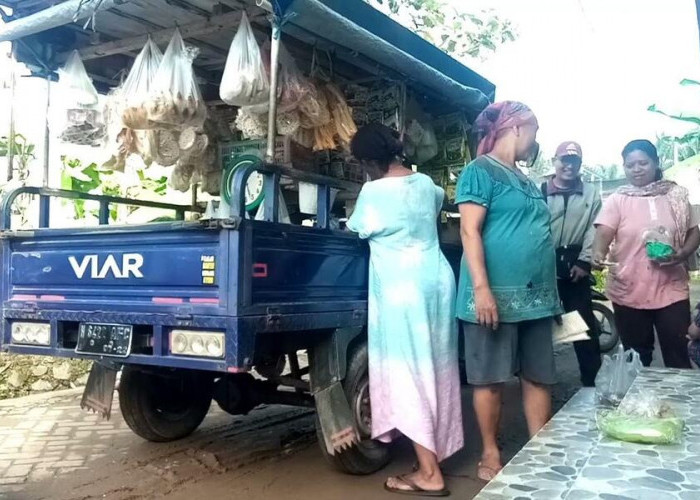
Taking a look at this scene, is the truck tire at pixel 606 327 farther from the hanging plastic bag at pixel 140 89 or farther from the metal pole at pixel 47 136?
the metal pole at pixel 47 136

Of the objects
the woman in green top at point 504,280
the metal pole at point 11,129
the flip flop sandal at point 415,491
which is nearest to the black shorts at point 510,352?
the woman in green top at point 504,280

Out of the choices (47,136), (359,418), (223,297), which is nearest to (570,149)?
(359,418)

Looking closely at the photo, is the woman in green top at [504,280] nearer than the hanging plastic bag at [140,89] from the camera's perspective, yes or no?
Yes

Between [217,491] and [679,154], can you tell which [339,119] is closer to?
[217,491]

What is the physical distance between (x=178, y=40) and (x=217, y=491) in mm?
→ 2477

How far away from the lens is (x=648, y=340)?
3986 millimetres

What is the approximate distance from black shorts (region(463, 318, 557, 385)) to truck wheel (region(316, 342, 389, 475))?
55 centimetres

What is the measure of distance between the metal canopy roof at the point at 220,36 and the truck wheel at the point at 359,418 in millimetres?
1704

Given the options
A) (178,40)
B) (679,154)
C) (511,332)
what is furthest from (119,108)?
(679,154)

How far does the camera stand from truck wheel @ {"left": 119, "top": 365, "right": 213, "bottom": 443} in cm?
398

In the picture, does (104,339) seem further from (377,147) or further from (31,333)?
(377,147)

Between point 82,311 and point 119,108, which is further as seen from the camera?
point 119,108

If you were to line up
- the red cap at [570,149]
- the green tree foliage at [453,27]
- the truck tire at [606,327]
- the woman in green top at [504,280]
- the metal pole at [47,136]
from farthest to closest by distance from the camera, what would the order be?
the green tree foliage at [453,27] < the truck tire at [606,327] < the red cap at [570,149] < the metal pole at [47,136] < the woman in green top at [504,280]

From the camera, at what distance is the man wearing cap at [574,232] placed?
4.42m
